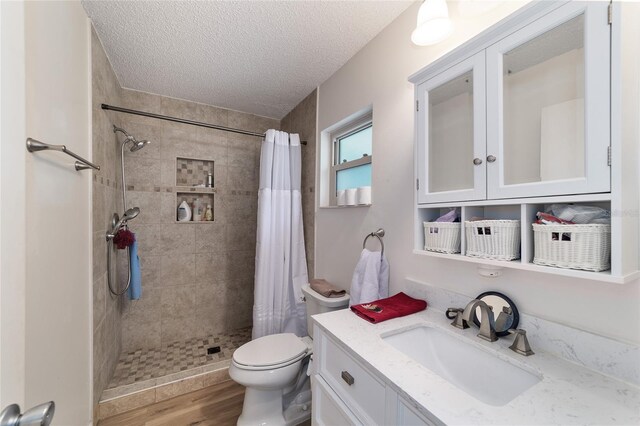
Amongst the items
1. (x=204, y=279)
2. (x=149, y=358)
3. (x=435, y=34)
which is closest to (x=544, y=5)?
(x=435, y=34)

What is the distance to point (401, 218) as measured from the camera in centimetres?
137

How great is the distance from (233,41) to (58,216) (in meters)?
1.32

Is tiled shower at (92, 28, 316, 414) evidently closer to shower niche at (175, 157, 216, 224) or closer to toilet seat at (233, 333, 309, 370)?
shower niche at (175, 157, 216, 224)

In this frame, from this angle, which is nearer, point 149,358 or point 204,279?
point 149,358

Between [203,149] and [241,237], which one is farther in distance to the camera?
[241,237]

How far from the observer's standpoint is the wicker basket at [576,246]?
629 millimetres

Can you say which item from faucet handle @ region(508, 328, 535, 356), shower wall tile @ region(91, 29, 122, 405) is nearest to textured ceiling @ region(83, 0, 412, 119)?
shower wall tile @ region(91, 29, 122, 405)

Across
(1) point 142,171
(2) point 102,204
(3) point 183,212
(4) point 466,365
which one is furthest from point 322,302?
(1) point 142,171

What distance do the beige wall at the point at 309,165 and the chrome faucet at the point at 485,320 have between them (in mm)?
1407

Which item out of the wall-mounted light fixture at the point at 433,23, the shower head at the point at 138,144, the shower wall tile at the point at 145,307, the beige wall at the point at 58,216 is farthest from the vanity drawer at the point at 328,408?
the shower head at the point at 138,144

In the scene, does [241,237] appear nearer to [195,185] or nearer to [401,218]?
[195,185]

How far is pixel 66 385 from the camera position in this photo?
1.06 meters

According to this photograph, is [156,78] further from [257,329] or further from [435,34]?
[257,329]

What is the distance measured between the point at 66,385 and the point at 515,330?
1760 mm
